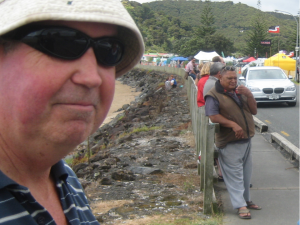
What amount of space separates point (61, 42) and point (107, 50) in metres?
0.18

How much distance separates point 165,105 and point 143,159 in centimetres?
928

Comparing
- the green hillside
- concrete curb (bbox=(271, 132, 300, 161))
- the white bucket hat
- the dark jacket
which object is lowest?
concrete curb (bbox=(271, 132, 300, 161))

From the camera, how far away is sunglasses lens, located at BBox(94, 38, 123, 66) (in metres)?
1.13

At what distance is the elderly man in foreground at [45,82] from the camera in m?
0.97

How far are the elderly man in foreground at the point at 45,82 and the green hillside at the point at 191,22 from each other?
73519 mm

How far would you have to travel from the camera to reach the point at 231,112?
4.69 m

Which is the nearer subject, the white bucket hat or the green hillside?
the white bucket hat

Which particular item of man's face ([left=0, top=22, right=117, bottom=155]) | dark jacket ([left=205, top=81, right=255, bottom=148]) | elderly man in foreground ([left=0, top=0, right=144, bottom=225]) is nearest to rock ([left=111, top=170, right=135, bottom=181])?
dark jacket ([left=205, top=81, right=255, bottom=148])

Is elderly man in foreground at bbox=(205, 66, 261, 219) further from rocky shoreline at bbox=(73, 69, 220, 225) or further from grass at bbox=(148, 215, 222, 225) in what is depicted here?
rocky shoreline at bbox=(73, 69, 220, 225)

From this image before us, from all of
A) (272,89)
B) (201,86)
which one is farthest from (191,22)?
(201,86)

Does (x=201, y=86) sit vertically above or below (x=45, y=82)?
below

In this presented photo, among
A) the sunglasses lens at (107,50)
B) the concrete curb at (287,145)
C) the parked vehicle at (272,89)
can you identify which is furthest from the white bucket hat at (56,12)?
the parked vehicle at (272,89)

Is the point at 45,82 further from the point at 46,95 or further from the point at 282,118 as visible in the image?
the point at 282,118

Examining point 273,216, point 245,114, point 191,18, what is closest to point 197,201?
point 273,216
